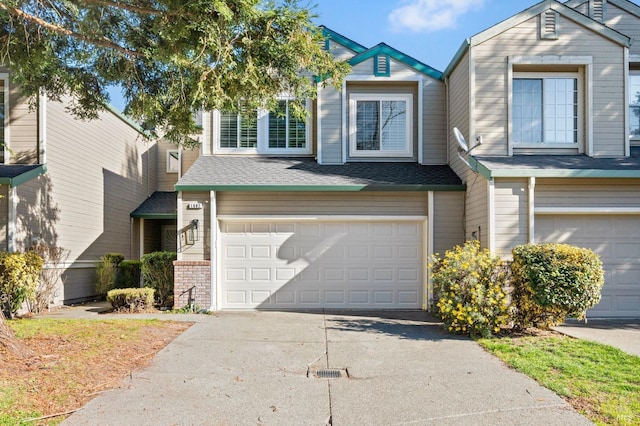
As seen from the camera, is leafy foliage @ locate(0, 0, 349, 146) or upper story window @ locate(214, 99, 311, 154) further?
upper story window @ locate(214, 99, 311, 154)

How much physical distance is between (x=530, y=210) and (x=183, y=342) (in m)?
6.82

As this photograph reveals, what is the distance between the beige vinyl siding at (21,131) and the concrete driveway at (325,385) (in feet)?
21.3

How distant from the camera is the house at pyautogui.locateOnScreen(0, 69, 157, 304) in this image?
35.6 feet

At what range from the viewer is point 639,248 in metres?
9.77

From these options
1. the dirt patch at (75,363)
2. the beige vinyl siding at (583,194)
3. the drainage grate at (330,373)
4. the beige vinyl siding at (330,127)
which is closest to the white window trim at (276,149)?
the beige vinyl siding at (330,127)

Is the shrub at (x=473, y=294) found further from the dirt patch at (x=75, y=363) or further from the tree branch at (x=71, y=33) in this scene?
the tree branch at (x=71, y=33)

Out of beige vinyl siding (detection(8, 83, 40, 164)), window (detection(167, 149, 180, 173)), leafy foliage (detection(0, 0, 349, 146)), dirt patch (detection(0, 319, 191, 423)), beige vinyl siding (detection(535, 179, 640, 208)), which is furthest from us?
window (detection(167, 149, 180, 173))

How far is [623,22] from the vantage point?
39.3 ft

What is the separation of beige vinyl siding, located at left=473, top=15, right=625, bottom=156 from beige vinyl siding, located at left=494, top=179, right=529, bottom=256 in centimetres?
123

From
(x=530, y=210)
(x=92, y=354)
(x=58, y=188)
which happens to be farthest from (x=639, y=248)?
(x=58, y=188)

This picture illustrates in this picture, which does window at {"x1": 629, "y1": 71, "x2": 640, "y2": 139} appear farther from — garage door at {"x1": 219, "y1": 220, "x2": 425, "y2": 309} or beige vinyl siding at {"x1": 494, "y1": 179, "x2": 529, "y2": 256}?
garage door at {"x1": 219, "y1": 220, "x2": 425, "y2": 309}

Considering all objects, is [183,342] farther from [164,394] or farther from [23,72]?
[23,72]

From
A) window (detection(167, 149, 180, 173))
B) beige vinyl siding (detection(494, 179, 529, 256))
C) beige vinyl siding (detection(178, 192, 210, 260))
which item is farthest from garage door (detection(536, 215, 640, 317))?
window (detection(167, 149, 180, 173))

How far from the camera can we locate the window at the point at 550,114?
10852 mm
